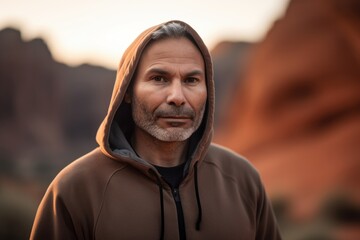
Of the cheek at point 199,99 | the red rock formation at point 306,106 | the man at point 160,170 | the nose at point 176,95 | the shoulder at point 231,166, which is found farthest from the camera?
the red rock formation at point 306,106

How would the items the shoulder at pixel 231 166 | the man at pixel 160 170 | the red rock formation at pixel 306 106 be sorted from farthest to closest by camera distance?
the red rock formation at pixel 306 106 → the shoulder at pixel 231 166 → the man at pixel 160 170

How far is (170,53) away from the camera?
2771mm

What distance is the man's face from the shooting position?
2730 millimetres

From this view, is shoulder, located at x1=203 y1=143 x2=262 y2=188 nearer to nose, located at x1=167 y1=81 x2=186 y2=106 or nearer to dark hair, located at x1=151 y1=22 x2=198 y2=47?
nose, located at x1=167 y1=81 x2=186 y2=106

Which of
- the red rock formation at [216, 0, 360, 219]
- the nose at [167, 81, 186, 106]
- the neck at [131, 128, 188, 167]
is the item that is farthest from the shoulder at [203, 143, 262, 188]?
the red rock formation at [216, 0, 360, 219]

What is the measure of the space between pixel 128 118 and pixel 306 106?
16.8 m

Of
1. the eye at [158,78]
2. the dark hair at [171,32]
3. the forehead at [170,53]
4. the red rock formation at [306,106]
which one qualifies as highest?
the dark hair at [171,32]

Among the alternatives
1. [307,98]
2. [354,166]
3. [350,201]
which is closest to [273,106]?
[307,98]

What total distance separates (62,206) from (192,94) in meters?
0.94

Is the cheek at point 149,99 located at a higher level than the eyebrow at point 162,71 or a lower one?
lower

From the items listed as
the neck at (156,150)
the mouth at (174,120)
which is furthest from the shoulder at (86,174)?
the mouth at (174,120)

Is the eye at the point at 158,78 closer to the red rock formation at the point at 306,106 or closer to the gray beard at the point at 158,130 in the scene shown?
the gray beard at the point at 158,130

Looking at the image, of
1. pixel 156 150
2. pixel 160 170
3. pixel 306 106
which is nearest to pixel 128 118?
pixel 156 150

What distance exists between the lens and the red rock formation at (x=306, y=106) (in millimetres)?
14734
